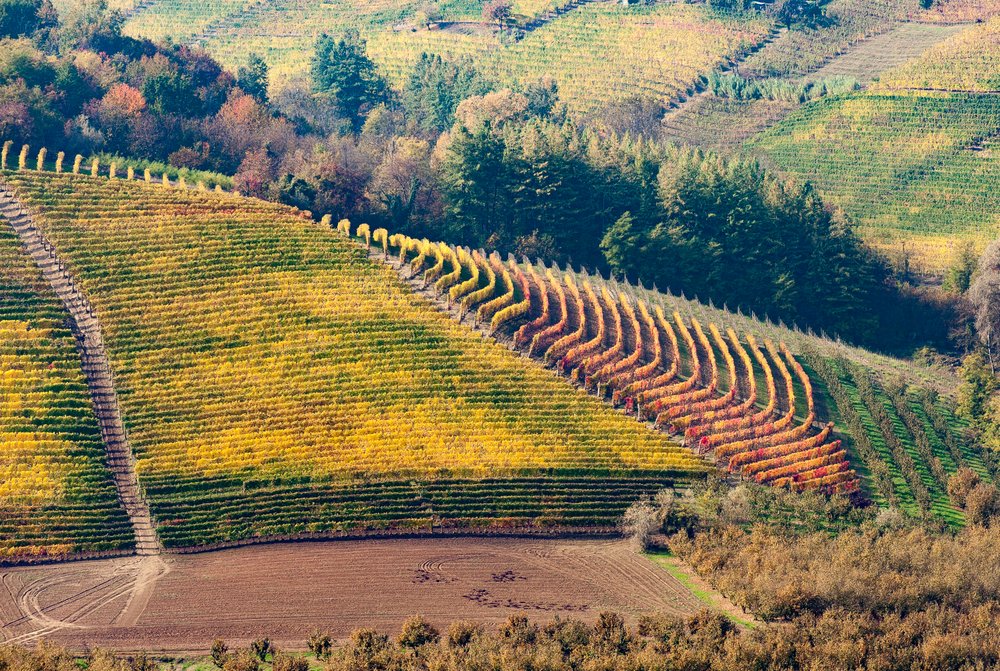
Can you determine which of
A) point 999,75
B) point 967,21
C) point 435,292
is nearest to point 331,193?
point 435,292

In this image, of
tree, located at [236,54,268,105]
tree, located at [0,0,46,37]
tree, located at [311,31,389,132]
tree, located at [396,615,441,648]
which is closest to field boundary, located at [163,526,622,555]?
tree, located at [396,615,441,648]

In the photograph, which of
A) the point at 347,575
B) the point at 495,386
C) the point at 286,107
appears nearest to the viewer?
the point at 347,575

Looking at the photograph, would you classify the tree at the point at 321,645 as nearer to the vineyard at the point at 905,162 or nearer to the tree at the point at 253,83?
the vineyard at the point at 905,162

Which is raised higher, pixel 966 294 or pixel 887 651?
pixel 966 294

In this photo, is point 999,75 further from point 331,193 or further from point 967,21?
point 331,193

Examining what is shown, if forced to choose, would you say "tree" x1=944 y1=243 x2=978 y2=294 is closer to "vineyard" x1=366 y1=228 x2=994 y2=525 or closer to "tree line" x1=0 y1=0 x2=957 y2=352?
"tree line" x1=0 y1=0 x2=957 y2=352

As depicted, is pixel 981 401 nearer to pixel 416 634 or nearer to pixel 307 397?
pixel 307 397

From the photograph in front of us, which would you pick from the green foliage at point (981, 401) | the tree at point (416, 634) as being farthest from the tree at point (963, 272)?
the tree at point (416, 634)
